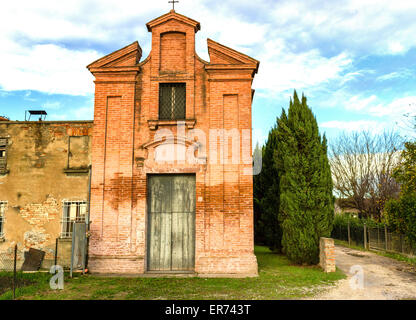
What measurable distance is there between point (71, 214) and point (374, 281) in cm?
995

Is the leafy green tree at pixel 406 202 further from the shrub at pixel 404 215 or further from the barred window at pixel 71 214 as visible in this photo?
the barred window at pixel 71 214

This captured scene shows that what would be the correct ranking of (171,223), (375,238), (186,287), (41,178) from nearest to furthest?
1. (186,287)
2. (171,223)
3. (41,178)
4. (375,238)

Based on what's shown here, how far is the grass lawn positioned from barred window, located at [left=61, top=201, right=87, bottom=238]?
1.57 metres

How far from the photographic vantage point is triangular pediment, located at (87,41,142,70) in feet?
37.1

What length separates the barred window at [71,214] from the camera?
37.0ft

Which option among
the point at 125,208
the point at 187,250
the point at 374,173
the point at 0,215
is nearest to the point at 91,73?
the point at 125,208

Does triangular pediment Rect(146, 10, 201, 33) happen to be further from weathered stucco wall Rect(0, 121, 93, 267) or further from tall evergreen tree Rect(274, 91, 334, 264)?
tall evergreen tree Rect(274, 91, 334, 264)

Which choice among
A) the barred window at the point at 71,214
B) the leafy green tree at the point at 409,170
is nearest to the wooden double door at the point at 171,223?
the barred window at the point at 71,214

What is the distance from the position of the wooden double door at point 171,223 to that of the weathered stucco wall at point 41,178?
2595 millimetres

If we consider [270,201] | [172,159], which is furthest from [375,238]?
[172,159]

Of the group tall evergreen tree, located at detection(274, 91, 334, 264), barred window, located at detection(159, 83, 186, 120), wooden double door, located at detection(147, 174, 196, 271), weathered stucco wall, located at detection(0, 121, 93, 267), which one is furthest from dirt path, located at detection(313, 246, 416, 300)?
weathered stucco wall, located at detection(0, 121, 93, 267)

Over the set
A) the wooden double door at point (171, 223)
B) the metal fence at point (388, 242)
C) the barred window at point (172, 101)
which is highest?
the barred window at point (172, 101)

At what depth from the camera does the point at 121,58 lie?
11391mm

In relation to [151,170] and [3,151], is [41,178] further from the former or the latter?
[151,170]
